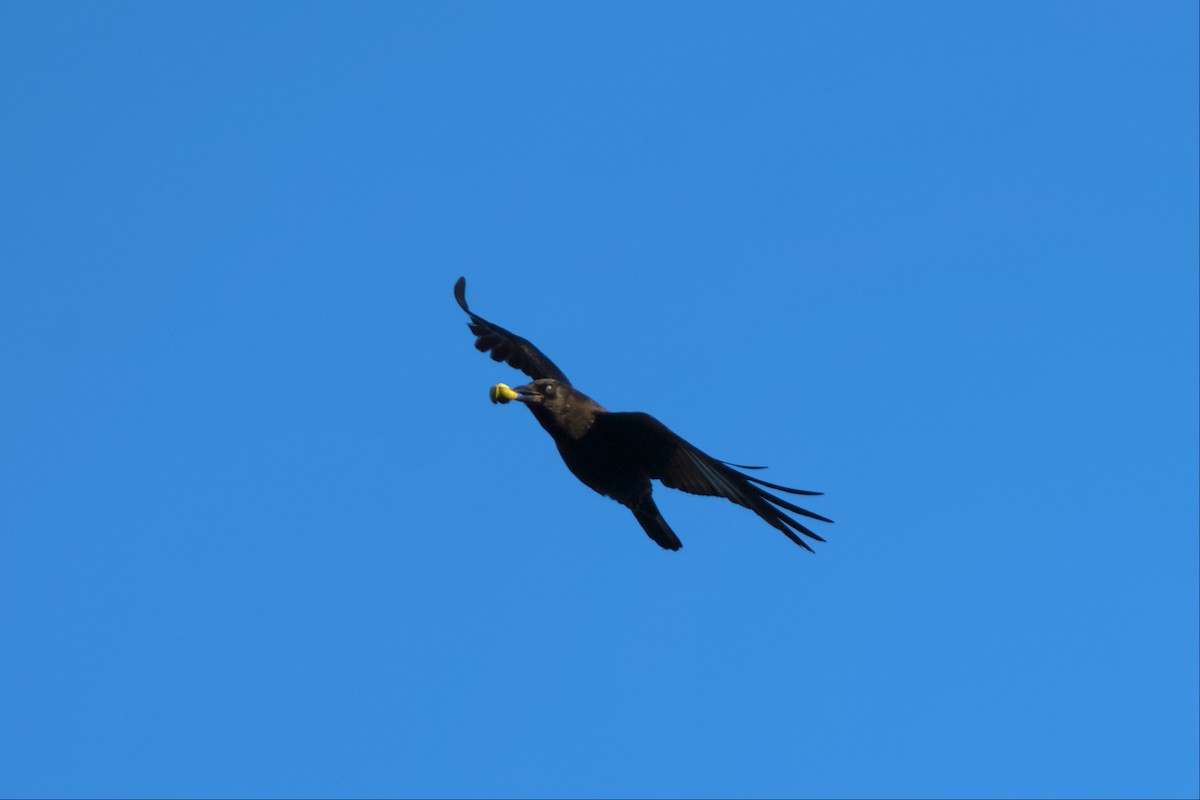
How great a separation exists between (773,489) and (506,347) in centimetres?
463

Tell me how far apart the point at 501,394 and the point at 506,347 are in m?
3.34

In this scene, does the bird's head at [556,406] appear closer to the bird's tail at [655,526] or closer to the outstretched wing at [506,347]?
the bird's tail at [655,526]

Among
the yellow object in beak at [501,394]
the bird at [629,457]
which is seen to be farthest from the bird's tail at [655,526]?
the yellow object in beak at [501,394]

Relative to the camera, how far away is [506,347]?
54.9 ft

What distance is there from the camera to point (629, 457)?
546 inches

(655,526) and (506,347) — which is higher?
(506,347)

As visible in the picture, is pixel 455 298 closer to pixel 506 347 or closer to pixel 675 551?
pixel 506 347

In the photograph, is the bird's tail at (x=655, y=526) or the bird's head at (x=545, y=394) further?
the bird's tail at (x=655, y=526)

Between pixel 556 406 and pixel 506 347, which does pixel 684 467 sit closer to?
pixel 556 406

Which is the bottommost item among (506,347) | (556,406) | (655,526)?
(655,526)

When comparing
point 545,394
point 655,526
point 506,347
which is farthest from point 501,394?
point 506,347

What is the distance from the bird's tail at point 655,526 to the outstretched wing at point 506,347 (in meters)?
2.57

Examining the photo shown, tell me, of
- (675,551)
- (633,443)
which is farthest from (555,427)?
(675,551)

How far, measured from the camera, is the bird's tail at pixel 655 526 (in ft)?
46.4
